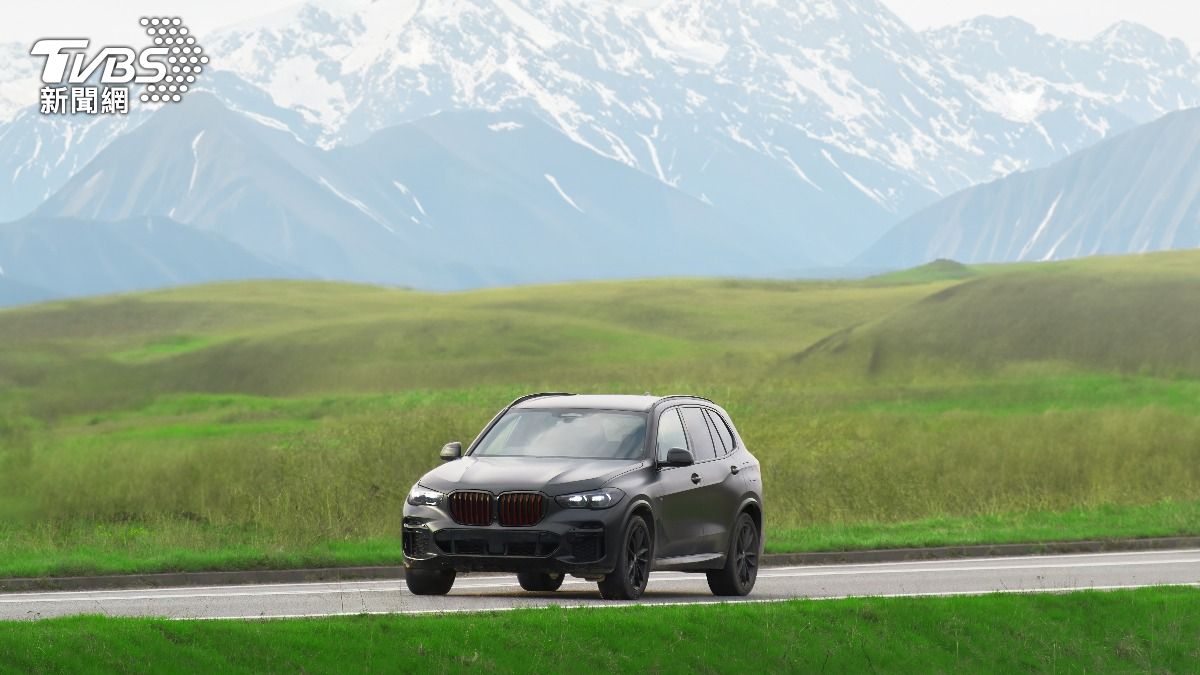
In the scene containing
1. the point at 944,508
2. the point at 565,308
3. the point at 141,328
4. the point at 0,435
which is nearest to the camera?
the point at 944,508

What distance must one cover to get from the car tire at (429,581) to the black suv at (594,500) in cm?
2

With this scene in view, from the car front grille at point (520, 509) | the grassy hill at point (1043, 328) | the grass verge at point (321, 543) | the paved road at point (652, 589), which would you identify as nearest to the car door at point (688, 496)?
the paved road at point (652, 589)

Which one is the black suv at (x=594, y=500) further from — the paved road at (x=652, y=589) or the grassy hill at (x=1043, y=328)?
the grassy hill at (x=1043, y=328)

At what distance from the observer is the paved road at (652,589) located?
762 inches

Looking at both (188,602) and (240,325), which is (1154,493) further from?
(240,325)

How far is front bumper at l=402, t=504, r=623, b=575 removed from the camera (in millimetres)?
18547

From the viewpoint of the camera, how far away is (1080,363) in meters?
90.8

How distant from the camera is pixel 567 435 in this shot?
65.8 ft

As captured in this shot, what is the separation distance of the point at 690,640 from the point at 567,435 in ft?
14.1

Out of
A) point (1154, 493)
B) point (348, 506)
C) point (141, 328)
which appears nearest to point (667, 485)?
point (348, 506)

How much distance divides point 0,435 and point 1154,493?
39.0m

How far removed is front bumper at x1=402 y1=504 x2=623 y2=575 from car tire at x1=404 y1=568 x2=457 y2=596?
3.24 feet

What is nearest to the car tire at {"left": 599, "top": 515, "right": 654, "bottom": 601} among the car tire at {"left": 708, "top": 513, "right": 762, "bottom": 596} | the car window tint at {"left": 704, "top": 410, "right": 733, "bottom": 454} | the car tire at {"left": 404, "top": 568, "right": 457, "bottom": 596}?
the car tire at {"left": 708, "top": 513, "right": 762, "bottom": 596}

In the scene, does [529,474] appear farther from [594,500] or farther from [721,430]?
[721,430]
